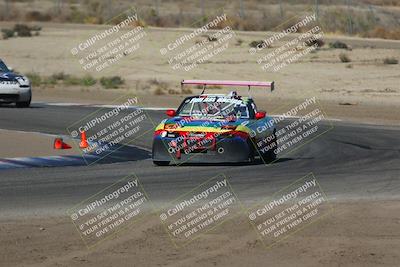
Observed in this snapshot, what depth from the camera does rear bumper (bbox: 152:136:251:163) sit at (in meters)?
19.8

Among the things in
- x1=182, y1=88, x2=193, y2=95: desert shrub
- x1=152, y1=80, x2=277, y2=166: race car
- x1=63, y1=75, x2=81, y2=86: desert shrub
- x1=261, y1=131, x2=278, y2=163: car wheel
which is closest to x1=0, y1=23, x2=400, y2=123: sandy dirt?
x1=182, y1=88, x2=193, y2=95: desert shrub

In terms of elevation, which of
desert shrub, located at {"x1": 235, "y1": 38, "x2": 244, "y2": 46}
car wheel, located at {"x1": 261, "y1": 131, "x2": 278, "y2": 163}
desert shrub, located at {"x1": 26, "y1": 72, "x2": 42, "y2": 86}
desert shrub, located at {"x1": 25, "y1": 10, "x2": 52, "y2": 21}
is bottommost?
car wheel, located at {"x1": 261, "y1": 131, "x2": 278, "y2": 163}

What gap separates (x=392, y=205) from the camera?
15828 millimetres

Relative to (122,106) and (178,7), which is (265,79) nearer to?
(122,106)

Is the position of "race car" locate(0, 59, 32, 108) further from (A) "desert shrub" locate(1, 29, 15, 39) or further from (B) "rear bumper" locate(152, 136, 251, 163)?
(A) "desert shrub" locate(1, 29, 15, 39)

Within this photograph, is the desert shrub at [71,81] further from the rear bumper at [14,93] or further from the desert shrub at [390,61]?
the desert shrub at [390,61]

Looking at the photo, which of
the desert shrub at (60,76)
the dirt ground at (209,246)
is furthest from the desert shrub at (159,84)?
the dirt ground at (209,246)

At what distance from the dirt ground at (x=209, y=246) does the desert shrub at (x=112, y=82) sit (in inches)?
1174

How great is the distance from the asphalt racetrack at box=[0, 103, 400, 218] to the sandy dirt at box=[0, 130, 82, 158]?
1.27 ft

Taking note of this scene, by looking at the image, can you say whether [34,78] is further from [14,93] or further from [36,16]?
[36,16]

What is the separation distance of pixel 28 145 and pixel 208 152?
15.2 ft

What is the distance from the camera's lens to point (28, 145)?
22.7 m

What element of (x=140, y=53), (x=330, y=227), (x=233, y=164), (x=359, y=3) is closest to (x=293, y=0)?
(x=359, y=3)

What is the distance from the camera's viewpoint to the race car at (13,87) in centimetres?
3200
